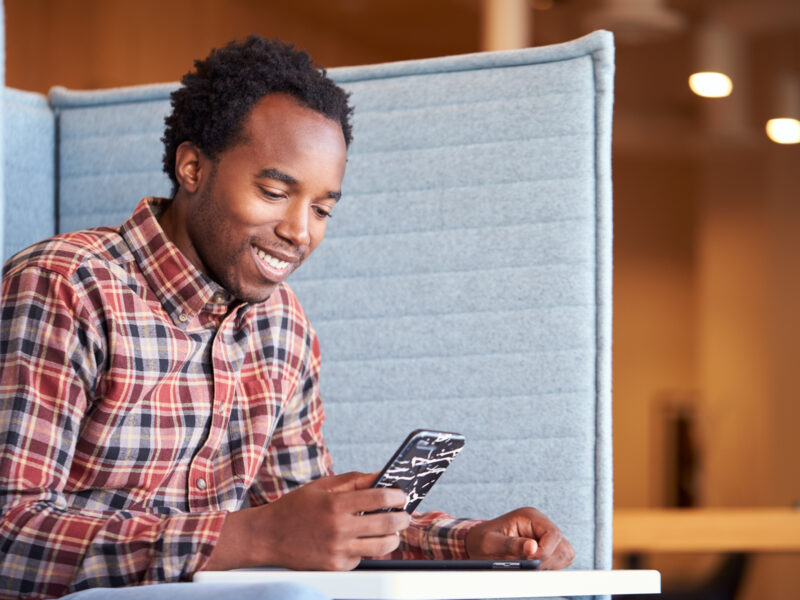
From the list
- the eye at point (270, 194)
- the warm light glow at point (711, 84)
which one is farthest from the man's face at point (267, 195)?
the warm light glow at point (711, 84)

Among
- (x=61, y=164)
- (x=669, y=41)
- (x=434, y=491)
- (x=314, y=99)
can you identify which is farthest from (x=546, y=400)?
(x=669, y=41)

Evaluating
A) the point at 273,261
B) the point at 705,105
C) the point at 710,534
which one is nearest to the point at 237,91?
the point at 273,261

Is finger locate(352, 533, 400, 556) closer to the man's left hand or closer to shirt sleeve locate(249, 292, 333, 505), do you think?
the man's left hand

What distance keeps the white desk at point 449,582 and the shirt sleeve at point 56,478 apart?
0.27 feet

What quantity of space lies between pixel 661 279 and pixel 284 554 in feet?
22.9

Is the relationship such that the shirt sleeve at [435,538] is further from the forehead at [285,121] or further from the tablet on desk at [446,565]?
the forehead at [285,121]

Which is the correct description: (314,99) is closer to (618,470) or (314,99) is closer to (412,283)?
(412,283)

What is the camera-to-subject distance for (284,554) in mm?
909

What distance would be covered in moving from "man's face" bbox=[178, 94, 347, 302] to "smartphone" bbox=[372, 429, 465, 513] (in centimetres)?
29

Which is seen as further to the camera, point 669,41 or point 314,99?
point 669,41

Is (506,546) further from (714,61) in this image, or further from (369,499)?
(714,61)

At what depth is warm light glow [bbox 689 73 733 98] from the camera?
17.0 feet

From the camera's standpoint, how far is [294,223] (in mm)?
1175

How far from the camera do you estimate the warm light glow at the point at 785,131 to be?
Answer: 5.23 meters
